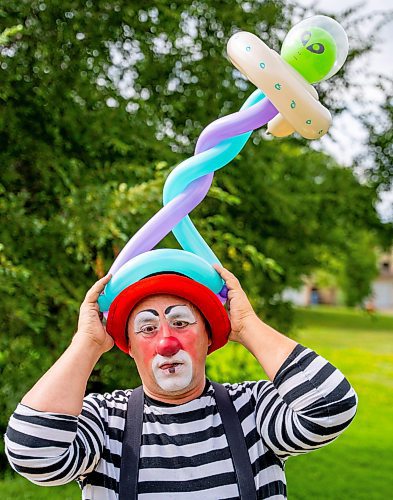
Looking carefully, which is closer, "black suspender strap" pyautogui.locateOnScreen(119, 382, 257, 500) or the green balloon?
"black suspender strap" pyautogui.locateOnScreen(119, 382, 257, 500)

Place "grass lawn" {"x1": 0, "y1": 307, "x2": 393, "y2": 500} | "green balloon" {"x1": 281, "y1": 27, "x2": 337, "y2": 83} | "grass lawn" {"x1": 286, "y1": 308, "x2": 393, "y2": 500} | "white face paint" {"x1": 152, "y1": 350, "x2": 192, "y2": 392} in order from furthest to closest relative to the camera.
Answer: "grass lawn" {"x1": 286, "y1": 308, "x2": 393, "y2": 500} → "grass lawn" {"x1": 0, "y1": 307, "x2": 393, "y2": 500} → "green balloon" {"x1": 281, "y1": 27, "x2": 337, "y2": 83} → "white face paint" {"x1": 152, "y1": 350, "x2": 192, "y2": 392}

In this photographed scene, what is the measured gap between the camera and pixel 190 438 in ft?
5.98

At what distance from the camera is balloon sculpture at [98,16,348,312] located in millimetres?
1867

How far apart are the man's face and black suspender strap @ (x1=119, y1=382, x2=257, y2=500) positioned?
0.24 ft

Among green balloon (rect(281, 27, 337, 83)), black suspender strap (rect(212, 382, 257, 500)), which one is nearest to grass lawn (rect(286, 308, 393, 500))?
black suspender strap (rect(212, 382, 257, 500))

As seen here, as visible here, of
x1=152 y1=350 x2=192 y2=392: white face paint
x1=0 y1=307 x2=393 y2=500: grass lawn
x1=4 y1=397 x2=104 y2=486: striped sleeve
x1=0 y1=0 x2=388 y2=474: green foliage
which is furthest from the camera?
x1=0 y1=307 x2=393 y2=500: grass lawn

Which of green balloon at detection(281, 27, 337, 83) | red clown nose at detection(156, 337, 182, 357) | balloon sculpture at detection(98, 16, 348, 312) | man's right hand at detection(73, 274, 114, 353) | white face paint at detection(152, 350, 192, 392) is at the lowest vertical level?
white face paint at detection(152, 350, 192, 392)

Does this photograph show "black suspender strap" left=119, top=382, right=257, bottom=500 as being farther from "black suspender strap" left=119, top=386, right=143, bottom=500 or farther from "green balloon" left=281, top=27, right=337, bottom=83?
"green balloon" left=281, top=27, right=337, bottom=83

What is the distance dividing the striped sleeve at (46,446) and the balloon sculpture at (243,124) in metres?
0.35

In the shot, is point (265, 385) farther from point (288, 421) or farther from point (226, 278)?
point (226, 278)

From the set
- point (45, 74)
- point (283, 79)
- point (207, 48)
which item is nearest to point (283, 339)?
point (283, 79)

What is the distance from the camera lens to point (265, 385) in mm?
1949

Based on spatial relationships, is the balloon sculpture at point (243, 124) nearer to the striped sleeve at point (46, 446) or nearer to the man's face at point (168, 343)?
the man's face at point (168, 343)

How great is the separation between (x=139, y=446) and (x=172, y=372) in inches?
7.7
